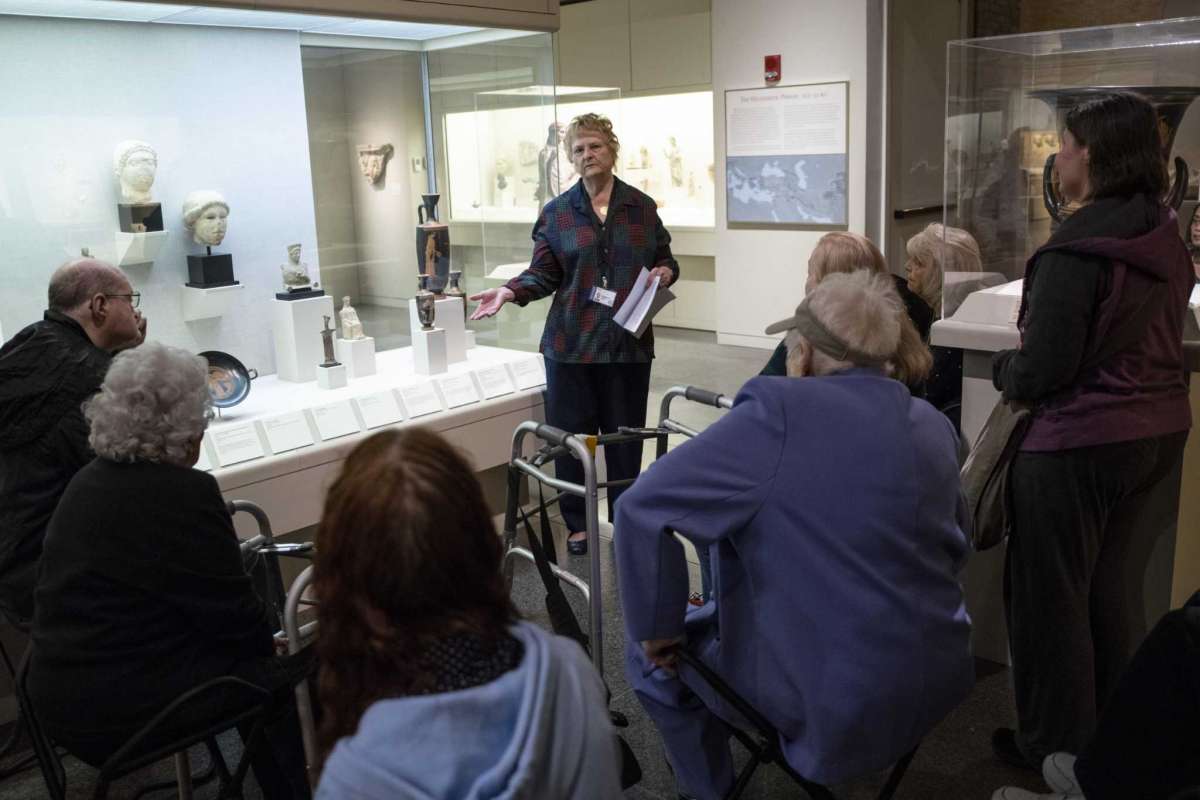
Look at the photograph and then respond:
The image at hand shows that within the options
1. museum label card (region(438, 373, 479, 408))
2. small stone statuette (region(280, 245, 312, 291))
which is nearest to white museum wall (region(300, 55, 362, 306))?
small stone statuette (region(280, 245, 312, 291))

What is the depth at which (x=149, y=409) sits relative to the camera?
6.59 feet

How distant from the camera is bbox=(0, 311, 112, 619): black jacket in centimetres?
248

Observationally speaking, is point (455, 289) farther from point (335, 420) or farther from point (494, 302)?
point (335, 420)

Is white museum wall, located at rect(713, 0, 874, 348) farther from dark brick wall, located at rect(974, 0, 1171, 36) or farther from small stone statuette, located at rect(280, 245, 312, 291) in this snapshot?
small stone statuette, located at rect(280, 245, 312, 291)

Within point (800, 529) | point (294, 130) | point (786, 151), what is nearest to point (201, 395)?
point (800, 529)

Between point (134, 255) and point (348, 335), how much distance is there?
2.63ft

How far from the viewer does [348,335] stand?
4.16m

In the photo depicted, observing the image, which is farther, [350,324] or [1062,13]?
[1062,13]

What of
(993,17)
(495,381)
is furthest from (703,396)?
(993,17)

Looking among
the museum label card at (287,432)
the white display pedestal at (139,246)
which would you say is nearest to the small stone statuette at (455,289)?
the museum label card at (287,432)

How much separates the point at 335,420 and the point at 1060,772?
95.6 inches

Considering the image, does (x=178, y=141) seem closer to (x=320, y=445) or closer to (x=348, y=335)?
(x=348, y=335)

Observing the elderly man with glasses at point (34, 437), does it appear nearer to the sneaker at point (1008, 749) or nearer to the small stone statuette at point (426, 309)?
the small stone statuette at point (426, 309)

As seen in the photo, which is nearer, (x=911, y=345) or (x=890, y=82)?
(x=911, y=345)
